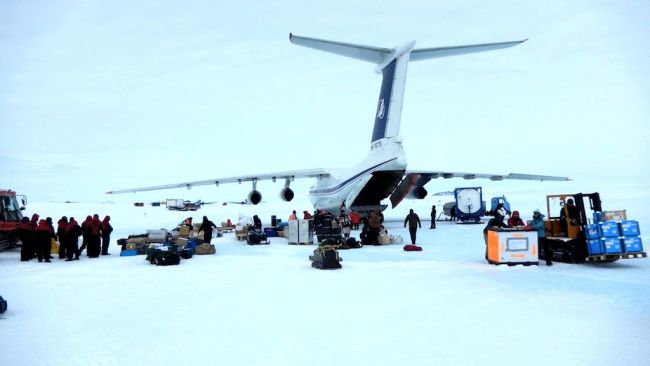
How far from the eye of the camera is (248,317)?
593 centimetres

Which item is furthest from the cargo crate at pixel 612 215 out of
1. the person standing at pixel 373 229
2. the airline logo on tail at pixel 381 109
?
the airline logo on tail at pixel 381 109

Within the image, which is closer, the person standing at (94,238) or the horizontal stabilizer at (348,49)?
the person standing at (94,238)

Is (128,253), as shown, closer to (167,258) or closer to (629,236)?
(167,258)

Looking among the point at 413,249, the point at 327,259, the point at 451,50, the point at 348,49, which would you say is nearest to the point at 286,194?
the point at 348,49

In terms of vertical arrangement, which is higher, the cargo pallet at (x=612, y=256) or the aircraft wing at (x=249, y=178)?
the aircraft wing at (x=249, y=178)

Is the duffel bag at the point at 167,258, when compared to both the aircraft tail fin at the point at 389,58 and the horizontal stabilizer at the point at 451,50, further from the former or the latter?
the horizontal stabilizer at the point at 451,50

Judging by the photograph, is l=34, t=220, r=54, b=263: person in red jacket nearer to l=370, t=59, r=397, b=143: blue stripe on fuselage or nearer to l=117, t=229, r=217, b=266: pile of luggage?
l=117, t=229, r=217, b=266: pile of luggage

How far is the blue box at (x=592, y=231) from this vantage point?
31.5ft

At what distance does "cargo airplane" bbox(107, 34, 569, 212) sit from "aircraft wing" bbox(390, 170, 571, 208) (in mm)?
54

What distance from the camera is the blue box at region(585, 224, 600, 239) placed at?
9.61 m

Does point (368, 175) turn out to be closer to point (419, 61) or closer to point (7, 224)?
point (419, 61)

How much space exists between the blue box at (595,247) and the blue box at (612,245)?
9 centimetres

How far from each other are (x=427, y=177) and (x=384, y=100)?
912cm

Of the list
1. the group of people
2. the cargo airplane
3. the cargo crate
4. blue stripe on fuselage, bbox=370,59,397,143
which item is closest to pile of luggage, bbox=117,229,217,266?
the group of people
